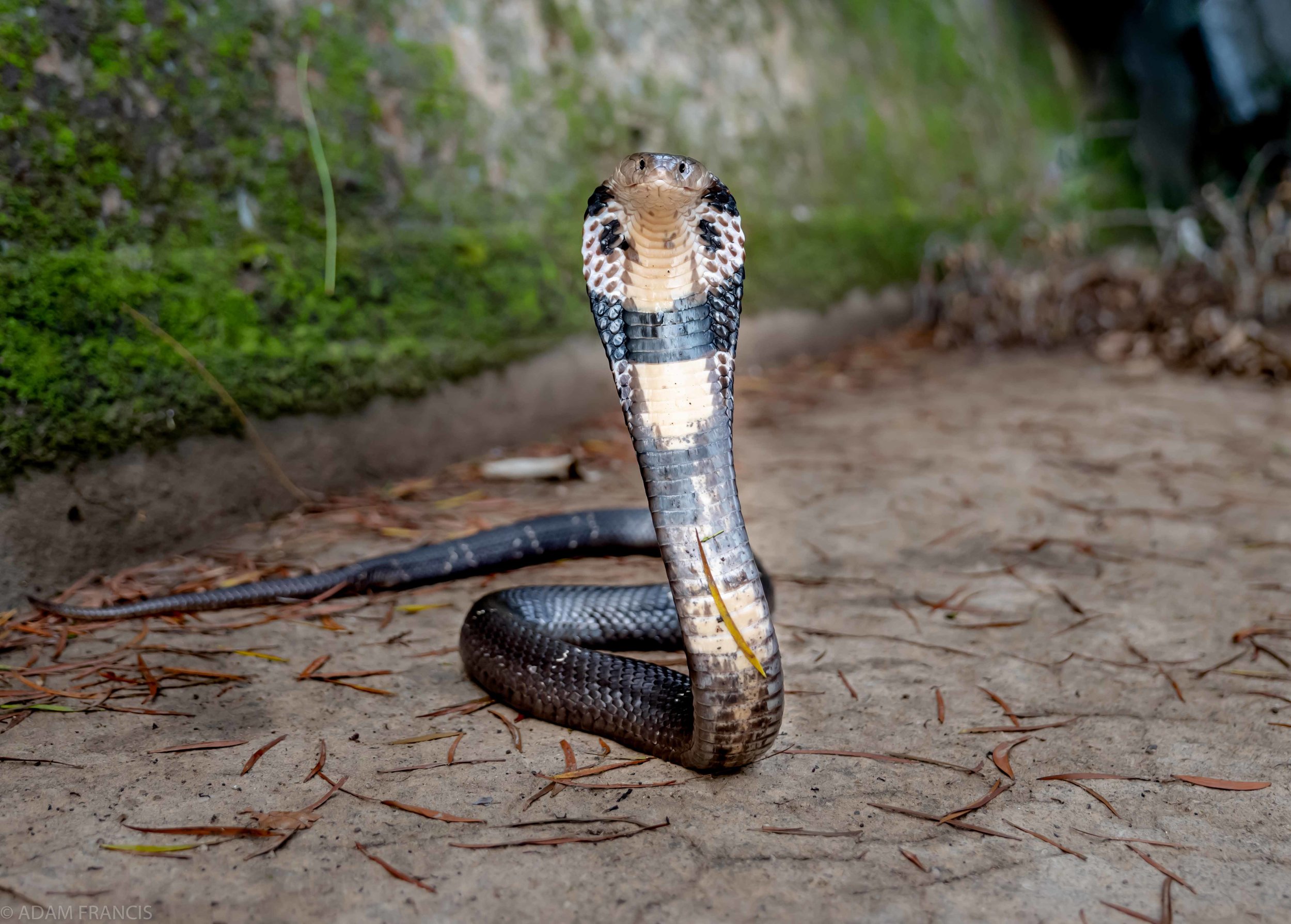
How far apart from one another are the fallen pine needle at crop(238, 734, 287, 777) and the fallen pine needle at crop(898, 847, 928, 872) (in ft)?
4.29

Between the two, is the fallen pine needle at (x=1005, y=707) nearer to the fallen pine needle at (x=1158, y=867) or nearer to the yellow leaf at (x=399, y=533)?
the fallen pine needle at (x=1158, y=867)

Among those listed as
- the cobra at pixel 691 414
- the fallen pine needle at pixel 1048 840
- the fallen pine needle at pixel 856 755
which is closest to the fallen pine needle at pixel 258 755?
the cobra at pixel 691 414

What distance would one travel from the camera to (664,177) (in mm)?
1675

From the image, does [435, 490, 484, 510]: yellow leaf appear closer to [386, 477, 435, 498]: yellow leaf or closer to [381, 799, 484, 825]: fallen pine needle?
[386, 477, 435, 498]: yellow leaf

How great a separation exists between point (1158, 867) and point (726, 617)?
84cm

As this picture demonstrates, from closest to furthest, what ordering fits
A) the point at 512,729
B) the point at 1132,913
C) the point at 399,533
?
the point at 1132,913 → the point at 512,729 → the point at 399,533

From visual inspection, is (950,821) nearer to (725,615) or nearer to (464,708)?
(725,615)

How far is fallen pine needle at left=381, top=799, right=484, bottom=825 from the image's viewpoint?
1.74m

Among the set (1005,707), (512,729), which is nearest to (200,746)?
(512,729)

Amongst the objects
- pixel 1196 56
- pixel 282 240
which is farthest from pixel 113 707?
pixel 1196 56

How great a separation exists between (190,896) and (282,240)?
8.66 ft

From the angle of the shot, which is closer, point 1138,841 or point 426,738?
point 1138,841

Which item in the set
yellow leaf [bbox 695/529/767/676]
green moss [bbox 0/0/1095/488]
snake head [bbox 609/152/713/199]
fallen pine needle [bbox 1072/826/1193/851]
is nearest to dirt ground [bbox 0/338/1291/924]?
fallen pine needle [bbox 1072/826/1193/851]

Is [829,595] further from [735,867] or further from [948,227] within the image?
[948,227]
